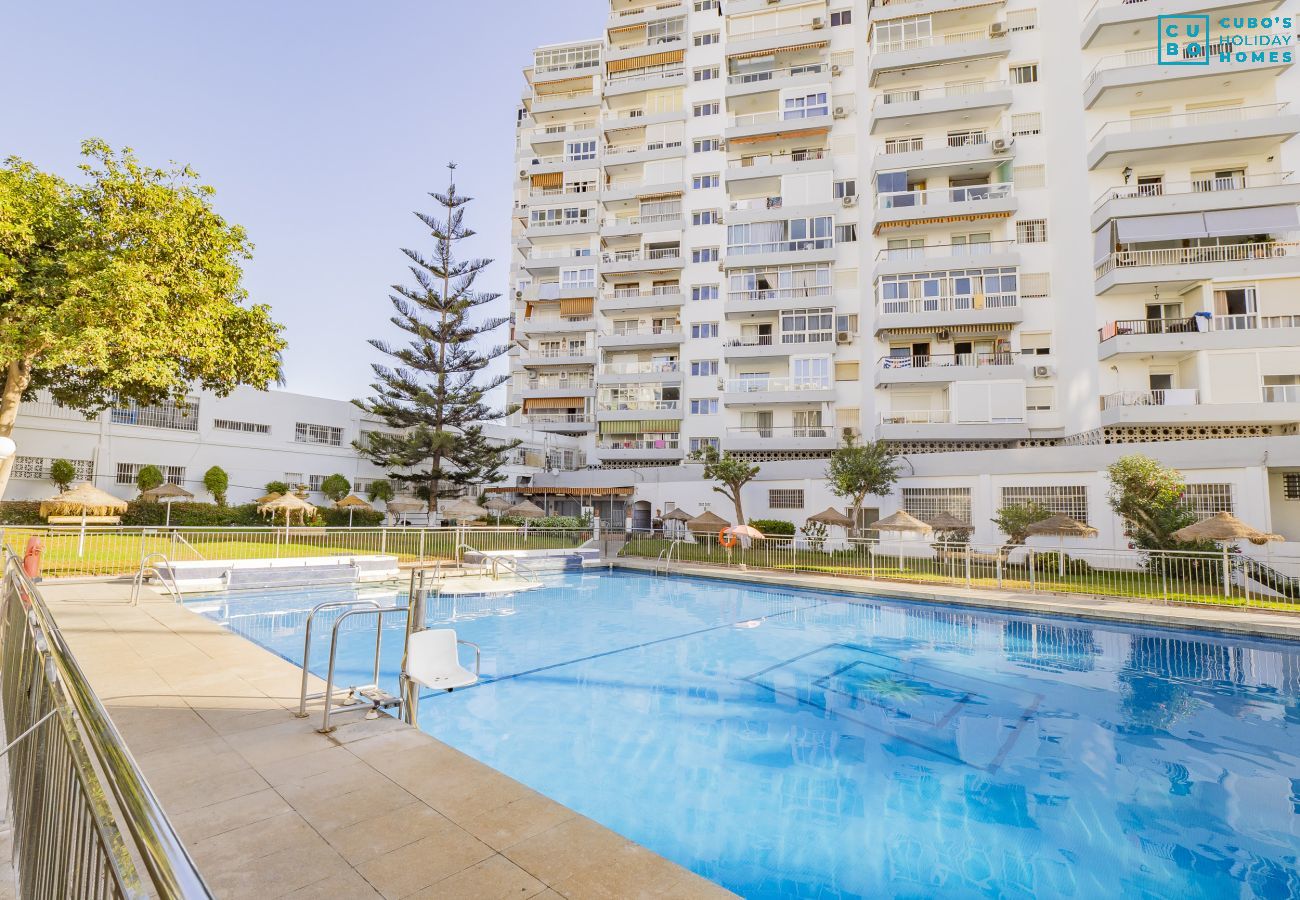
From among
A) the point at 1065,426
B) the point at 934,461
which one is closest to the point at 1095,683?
the point at 934,461

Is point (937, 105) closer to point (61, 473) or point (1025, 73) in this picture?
point (1025, 73)

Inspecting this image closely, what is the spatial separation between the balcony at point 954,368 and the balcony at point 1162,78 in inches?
400

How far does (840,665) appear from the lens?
8.96 m

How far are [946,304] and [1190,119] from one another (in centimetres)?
1041

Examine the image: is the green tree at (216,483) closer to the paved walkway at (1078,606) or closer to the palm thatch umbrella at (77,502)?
the palm thatch umbrella at (77,502)

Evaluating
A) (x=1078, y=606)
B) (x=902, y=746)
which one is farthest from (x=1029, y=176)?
(x=902, y=746)

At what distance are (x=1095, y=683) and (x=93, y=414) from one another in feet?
84.7

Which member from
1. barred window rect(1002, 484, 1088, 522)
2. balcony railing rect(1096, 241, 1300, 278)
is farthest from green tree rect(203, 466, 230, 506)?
balcony railing rect(1096, 241, 1300, 278)

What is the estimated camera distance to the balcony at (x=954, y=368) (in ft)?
79.6

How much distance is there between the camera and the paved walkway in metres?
10.4

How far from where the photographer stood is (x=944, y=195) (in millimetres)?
26109

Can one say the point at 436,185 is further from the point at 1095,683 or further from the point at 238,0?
the point at 1095,683

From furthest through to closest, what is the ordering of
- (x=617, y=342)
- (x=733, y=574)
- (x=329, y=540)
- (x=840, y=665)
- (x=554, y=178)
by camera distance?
(x=554, y=178)
(x=617, y=342)
(x=733, y=574)
(x=329, y=540)
(x=840, y=665)

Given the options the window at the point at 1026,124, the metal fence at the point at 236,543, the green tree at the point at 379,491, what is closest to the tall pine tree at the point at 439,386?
the green tree at the point at 379,491
